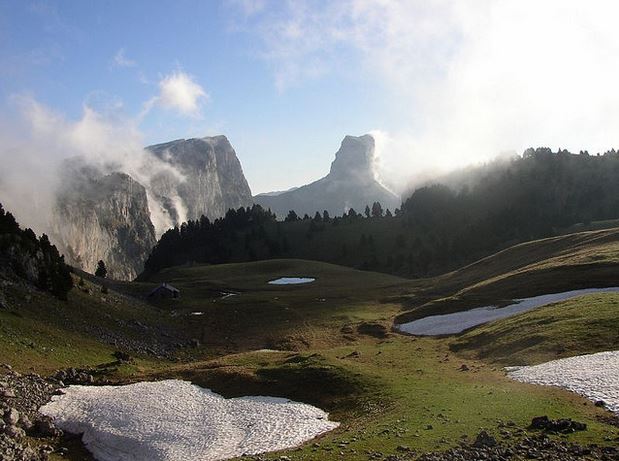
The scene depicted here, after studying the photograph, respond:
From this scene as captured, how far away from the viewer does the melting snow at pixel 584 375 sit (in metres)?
32.6

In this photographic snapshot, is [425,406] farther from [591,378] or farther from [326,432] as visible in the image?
[591,378]

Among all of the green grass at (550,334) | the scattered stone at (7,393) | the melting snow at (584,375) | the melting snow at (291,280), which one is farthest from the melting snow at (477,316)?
the melting snow at (291,280)

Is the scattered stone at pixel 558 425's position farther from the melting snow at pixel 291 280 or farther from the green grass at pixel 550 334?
the melting snow at pixel 291 280

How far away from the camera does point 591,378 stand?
35406 mm

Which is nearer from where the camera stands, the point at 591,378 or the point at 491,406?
the point at 491,406

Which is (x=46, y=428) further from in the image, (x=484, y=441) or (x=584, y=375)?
(x=584, y=375)

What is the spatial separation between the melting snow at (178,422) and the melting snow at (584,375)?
619 inches

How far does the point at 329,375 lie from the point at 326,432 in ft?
33.3

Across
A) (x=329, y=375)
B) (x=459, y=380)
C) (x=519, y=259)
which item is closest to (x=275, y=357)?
(x=329, y=375)

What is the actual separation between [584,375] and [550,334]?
1272cm

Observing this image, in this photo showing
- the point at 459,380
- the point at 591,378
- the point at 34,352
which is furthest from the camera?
the point at 34,352

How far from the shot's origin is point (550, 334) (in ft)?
159

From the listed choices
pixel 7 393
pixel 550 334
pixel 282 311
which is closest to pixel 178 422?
pixel 7 393

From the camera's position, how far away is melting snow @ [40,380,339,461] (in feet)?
100
